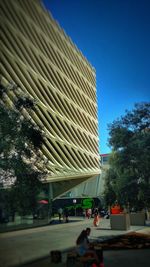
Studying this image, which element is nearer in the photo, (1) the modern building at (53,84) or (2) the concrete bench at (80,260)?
(2) the concrete bench at (80,260)

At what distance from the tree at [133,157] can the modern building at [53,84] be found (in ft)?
42.0

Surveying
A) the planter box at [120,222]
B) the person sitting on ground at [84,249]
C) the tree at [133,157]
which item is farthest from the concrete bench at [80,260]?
the planter box at [120,222]

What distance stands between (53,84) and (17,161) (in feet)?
120

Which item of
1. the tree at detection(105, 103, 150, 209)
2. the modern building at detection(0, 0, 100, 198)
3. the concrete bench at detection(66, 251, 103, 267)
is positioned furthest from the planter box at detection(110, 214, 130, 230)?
the concrete bench at detection(66, 251, 103, 267)

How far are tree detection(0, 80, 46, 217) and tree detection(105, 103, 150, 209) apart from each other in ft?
34.9

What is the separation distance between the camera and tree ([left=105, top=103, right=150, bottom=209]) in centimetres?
2402

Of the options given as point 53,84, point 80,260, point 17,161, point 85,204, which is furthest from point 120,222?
point 53,84

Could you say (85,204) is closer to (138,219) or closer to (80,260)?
(138,219)

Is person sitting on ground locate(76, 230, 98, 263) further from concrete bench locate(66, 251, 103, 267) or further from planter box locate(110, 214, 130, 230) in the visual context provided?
planter box locate(110, 214, 130, 230)

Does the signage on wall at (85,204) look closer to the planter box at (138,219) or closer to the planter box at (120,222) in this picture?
the planter box at (138,219)

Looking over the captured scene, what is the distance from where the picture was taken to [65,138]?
160 feet

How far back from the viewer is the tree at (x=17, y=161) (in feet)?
45.5

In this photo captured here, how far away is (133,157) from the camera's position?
24.8 m

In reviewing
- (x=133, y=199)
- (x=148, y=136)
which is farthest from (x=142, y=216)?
(x=148, y=136)
